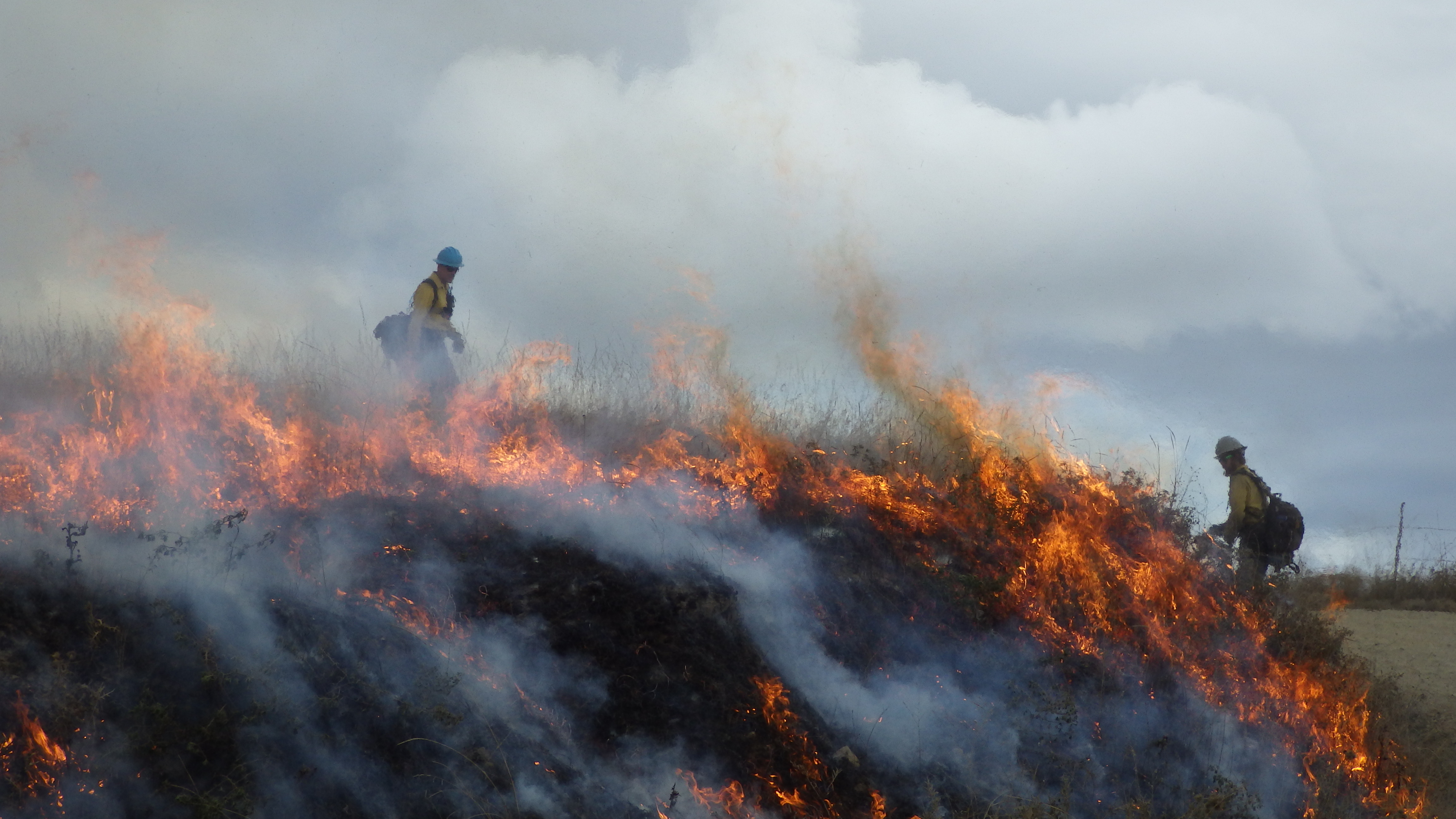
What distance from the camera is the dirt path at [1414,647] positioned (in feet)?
29.3

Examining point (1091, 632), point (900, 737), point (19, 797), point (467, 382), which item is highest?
point (467, 382)

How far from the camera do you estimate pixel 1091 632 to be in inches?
277

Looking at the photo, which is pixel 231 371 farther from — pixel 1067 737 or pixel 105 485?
pixel 1067 737

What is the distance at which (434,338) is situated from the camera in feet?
27.1

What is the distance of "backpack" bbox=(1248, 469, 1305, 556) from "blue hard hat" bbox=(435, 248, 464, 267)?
A: 727 centimetres

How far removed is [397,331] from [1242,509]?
752cm

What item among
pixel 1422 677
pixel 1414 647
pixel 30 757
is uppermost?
pixel 1414 647

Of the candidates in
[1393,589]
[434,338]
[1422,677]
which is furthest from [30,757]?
[1393,589]

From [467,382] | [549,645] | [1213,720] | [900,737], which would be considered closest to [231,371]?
[467,382]

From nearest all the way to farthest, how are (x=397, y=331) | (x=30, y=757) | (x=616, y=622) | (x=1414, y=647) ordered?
(x=30, y=757) < (x=616, y=622) < (x=397, y=331) < (x=1414, y=647)

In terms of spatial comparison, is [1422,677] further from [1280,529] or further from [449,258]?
[449,258]

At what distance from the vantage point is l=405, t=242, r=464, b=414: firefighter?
8.12m

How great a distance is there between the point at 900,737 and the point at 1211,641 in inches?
111

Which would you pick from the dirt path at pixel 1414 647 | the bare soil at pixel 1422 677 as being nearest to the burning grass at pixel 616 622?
the bare soil at pixel 1422 677
